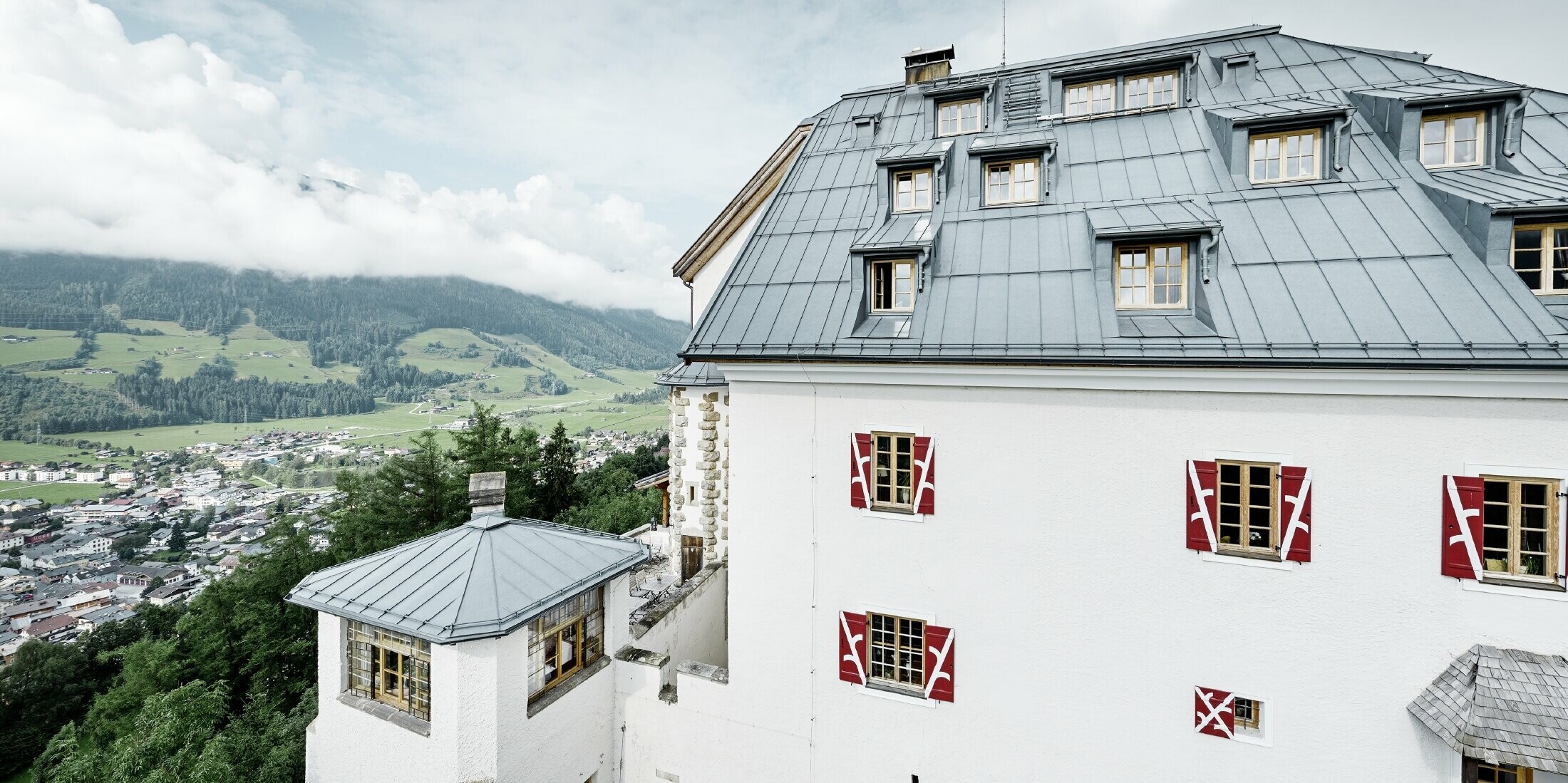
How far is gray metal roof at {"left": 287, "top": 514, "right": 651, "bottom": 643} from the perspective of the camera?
7.91 m

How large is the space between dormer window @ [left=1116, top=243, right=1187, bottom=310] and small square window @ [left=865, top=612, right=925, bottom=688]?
611 centimetres

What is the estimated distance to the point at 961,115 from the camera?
42.4ft

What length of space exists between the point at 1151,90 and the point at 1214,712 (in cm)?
1149

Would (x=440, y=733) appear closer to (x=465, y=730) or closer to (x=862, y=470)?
(x=465, y=730)

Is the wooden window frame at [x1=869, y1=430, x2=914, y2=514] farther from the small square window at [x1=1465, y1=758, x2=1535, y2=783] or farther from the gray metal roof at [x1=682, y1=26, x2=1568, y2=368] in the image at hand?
the small square window at [x1=1465, y1=758, x2=1535, y2=783]

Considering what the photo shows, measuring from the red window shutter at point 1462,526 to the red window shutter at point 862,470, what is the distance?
7157mm

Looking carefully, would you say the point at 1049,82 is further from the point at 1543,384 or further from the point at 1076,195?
the point at 1543,384

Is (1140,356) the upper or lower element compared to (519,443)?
upper

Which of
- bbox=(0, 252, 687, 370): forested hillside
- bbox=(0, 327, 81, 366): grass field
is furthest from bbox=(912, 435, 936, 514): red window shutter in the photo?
bbox=(0, 252, 687, 370): forested hillside

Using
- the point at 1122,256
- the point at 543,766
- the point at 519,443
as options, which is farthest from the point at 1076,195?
the point at 519,443

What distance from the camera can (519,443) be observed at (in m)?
34.8

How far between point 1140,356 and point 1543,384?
13.7 ft

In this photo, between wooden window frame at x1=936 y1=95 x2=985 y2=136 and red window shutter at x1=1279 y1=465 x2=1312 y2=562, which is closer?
red window shutter at x1=1279 y1=465 x2=1312 y2=562

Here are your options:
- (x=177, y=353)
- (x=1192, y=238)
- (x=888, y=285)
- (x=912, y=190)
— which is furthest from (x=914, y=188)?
(x=177, y=353)
